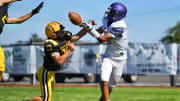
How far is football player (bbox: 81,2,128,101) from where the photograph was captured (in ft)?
23.4

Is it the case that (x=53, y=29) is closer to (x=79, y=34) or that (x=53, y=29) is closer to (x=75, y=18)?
(x=79, y=34)

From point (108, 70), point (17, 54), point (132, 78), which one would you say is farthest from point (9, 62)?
point (108, 70)

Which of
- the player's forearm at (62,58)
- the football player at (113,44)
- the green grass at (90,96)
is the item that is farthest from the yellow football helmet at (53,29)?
the green grass at (90,96)

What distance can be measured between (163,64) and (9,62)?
8.75m

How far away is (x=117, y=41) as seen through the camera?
7410 millimetres

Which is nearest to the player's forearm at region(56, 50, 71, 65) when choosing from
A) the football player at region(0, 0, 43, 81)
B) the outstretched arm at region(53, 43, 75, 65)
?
the outstretched arm at region(53, 43, 75, 65)

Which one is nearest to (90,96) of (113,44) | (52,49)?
(113,44)

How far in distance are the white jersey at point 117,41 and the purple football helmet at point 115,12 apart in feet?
0.28

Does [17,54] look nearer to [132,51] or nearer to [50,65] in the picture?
[132,51]

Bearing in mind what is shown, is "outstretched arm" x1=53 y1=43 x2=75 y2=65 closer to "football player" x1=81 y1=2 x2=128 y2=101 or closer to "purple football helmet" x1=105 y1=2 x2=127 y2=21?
"football player" x1=81 y1=2 x2=128 y2=101

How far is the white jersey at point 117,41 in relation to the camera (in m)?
7.12

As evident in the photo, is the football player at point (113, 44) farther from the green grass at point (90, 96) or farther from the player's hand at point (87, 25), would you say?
the green grass at point (90, 96)

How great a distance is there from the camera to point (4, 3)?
6055mm

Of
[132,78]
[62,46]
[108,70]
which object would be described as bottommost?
[132,78]
